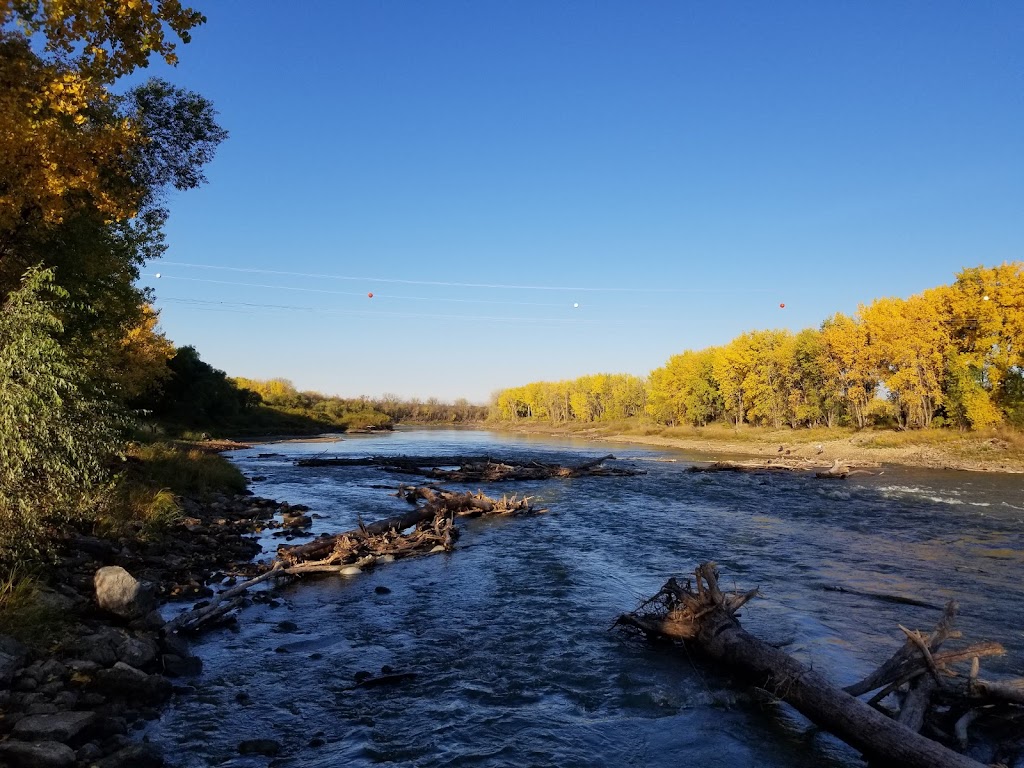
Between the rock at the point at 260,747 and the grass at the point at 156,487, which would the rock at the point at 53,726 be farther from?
the grass at the point at 156,487

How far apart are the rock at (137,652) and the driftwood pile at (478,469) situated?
27.9 m

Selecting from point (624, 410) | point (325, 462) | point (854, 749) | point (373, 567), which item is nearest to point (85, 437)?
point (373, 567)

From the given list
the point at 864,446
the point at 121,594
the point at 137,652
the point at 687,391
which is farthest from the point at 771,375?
the point at 137,652

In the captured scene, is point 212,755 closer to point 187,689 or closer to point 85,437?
point 187,689

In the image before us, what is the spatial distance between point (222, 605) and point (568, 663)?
249 inches

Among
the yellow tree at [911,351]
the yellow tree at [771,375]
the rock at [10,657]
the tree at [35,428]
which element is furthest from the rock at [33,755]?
the yellow tree at [771,375]

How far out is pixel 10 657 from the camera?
672 centimetres

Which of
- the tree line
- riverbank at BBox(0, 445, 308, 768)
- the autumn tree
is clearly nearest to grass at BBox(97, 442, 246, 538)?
riverbank at BBox(0, 445, 308, 768)

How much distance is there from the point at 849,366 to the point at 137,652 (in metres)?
74.2

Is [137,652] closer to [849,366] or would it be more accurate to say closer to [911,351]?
[911,351]

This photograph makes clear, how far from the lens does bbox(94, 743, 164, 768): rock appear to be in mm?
5719

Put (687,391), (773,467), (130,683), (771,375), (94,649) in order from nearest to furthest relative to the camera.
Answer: (130,683) < (94,649) < (773,467) < (771,375) < (687,391)

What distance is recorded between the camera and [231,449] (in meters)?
60.8

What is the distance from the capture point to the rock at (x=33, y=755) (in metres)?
5.30
